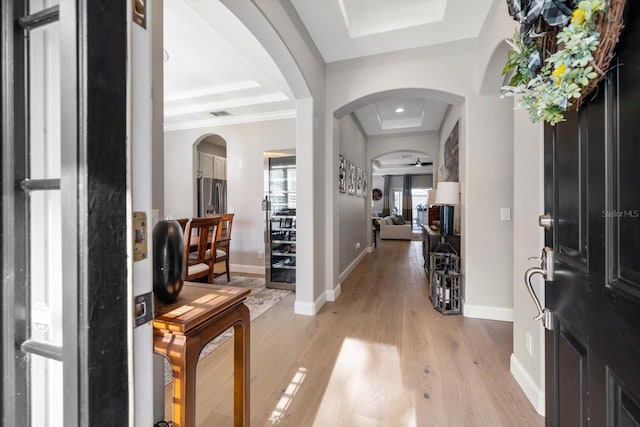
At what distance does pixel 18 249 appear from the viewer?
0.59m

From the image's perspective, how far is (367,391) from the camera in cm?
168

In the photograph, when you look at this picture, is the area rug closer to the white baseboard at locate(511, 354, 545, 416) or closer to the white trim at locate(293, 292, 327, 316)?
the white trim at locate(293, 292, 327, 316)

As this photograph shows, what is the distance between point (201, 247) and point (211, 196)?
2.43 meters

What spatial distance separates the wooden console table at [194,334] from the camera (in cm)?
80

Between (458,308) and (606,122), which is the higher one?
(606,122)

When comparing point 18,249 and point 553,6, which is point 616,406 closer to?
point 553,6

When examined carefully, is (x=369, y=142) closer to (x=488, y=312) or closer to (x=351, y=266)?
(x=351, y=266)

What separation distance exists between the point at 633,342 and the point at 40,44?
4.63ft

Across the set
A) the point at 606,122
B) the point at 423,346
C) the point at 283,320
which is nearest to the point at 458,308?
the point at 423,346

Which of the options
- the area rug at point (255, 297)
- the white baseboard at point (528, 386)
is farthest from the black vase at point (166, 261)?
the white baseboard at point (528, 386)

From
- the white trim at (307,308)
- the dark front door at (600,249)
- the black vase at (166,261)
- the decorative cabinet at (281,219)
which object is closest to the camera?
the dark front door at (600,249)

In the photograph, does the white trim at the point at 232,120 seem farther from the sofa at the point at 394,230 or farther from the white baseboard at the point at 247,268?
the sofa at the point at 394,230

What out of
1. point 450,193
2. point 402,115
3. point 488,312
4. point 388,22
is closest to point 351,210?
point 450,193

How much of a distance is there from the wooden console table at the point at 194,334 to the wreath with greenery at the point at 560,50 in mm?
1170
